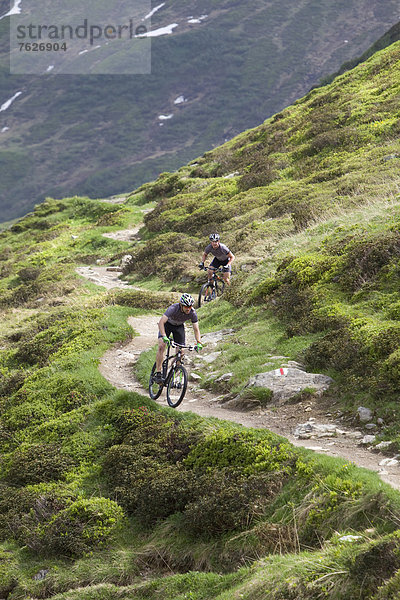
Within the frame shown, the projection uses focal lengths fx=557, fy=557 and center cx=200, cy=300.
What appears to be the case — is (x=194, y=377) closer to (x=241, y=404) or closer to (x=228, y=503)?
(x=241, y=404)

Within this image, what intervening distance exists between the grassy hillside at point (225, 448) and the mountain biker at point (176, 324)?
55.4 inches

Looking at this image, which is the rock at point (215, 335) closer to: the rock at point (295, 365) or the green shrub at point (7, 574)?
the rock at point (295, 365)

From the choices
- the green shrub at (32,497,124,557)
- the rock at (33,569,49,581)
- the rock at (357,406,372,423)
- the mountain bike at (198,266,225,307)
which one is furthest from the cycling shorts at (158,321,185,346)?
the mountain bike at (198,266,225,307)

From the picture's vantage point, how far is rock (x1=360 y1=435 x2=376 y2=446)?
1008cm

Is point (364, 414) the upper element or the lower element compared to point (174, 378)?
upper

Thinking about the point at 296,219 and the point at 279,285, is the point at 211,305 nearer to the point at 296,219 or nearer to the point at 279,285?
the point at 279,285

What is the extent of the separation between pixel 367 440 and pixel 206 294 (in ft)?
46.1

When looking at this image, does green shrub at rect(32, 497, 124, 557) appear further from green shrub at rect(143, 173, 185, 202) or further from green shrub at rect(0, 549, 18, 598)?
green shrub at rect(143, 173, 185, 202)

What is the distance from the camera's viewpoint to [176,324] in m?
14.0

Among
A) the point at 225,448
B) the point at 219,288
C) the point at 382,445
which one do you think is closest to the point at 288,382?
the point at 225,448

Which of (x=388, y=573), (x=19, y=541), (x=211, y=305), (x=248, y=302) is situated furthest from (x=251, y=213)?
(x=388, y=573)

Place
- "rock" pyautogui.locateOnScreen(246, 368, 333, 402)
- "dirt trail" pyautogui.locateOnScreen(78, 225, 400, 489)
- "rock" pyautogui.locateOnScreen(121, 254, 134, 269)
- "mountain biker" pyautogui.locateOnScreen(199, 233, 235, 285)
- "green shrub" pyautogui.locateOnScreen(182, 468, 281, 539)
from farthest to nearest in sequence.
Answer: "rock" pyautogui.locateOnScreen(121, 254, 134, 269), "mountain biker" pyautogui.locateOnScreen(199, 233, 235, 285), "rock" pyautogui.locateOnScreen(246, 368, 333, 402), "dirt trail" pyautogui.locateOnScreen(78, 225, 400, 489), "green shrub" pyautogui.locateOnScreen(182, 468, 281, 539)

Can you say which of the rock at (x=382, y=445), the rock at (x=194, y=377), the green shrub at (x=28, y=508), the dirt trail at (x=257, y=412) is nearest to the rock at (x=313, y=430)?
the dirt trail at (x=257, y=412)

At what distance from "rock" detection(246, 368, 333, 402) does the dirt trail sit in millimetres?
366
